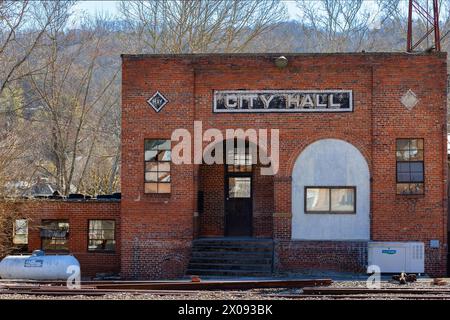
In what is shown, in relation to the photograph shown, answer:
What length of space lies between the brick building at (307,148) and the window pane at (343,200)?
33 millimetres

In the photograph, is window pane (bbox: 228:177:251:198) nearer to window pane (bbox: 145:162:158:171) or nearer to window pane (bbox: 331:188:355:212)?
window pane (bbox: 145:162:158:171)

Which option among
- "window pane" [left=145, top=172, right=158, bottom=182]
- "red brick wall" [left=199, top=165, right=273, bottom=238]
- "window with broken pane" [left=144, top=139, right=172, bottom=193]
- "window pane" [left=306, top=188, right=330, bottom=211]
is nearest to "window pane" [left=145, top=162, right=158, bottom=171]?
"window with broken pane" [left=144, top=139, right=172, bottom=193]

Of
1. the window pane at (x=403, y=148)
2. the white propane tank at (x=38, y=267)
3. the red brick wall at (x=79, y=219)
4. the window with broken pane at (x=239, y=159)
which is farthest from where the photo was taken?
the window with broken pane at (x=239, y=159)

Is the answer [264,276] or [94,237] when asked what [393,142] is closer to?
[264,276]

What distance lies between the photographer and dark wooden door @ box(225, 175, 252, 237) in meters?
26.6

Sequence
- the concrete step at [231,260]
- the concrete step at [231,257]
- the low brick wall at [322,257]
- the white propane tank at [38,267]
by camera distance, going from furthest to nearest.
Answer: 1. the low brick wall at [322,257]
2. the concrete step at [231,260]
3. the white propane tank at [38,267]
4. the concrete step at [231,257]

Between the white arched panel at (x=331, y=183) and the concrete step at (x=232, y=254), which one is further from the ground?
the white arched panel at (x=331, y=183)

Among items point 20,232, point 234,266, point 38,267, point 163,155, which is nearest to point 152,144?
point 163,155

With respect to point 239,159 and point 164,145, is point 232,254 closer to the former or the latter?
point 239,159

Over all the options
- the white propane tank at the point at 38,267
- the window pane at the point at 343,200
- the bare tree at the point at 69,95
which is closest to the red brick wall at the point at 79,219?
the white propane tank at the point at 38,267

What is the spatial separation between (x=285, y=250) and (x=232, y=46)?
23.4 m

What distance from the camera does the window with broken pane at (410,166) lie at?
2425cm

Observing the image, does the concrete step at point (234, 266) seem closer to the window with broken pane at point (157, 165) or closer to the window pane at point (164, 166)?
the window with broken pane at point (157, 165)

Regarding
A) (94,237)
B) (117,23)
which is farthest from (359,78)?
(117,23)
